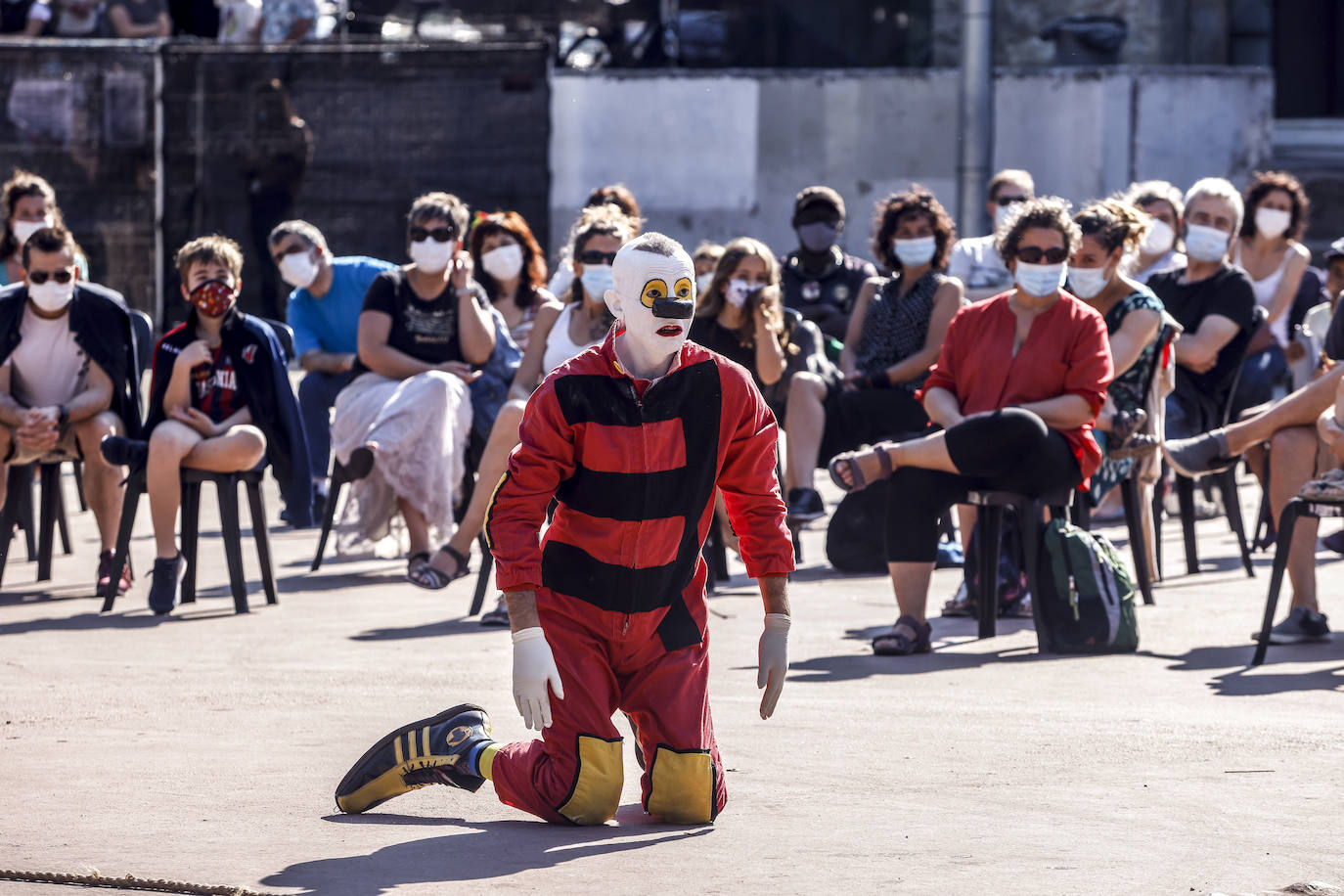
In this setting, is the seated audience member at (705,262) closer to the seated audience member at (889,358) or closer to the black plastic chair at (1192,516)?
the seated audience member at (889,358)

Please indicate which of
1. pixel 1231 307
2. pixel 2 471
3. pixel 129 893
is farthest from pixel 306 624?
pixel 1231 307

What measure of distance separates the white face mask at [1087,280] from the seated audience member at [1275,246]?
248 centimetres

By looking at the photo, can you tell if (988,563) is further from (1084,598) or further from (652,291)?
(652,291)

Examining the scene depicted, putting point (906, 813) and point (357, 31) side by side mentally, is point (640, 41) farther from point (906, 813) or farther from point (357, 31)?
point (906, 813)

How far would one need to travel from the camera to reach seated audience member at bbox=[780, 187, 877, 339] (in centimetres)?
1053

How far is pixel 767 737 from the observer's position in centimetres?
562

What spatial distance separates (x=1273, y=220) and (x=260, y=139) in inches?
318

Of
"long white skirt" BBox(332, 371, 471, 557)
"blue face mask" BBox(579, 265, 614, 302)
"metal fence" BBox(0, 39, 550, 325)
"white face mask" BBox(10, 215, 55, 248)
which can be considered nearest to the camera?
"blue face mask" BBox(579, 265, 614, 302)

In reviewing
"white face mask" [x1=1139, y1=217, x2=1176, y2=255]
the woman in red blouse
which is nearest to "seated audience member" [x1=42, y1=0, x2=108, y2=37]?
"white face mask" [x1=1139, y1=217, x2=1176, y2=255]

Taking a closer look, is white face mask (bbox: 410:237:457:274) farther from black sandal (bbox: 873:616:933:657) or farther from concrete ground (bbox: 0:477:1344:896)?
black sandal (bbox: 873:616:933:657)

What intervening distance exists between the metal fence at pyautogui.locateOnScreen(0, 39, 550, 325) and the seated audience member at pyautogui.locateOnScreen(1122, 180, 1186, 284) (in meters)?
6.25

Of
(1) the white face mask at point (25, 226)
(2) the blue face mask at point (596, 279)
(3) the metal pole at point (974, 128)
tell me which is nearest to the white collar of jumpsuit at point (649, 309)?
(2) the blue face mask at point (596, 279)

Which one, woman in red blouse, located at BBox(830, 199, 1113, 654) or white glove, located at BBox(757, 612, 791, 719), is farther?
woman in red blouse, located at BBox(830, 199, 1113, 654)

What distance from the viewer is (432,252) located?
9.10m
